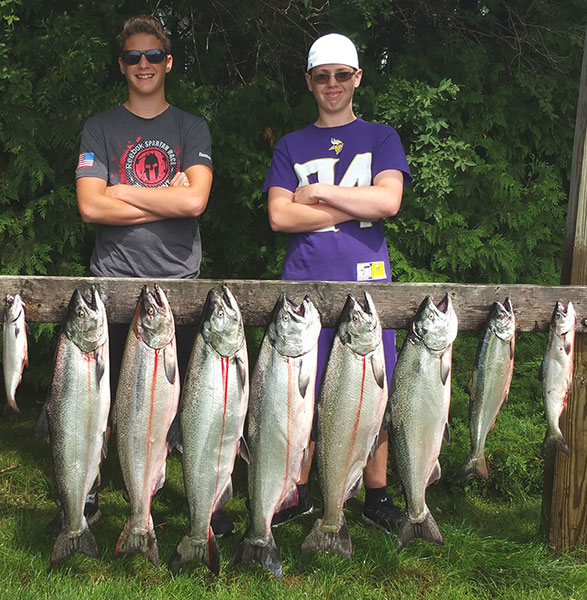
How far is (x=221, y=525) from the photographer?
156 inches

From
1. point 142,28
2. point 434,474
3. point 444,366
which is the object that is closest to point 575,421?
point 434,474

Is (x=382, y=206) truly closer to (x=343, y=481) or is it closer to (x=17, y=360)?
(x=343, y=481)

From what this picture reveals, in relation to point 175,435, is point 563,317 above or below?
above

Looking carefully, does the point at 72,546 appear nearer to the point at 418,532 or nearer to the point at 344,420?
the point at 344,420

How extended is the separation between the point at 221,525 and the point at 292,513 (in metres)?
0.44

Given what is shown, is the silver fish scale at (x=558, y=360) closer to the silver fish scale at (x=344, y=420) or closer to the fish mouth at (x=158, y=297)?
the silver fish scale at (x=344, y=420)

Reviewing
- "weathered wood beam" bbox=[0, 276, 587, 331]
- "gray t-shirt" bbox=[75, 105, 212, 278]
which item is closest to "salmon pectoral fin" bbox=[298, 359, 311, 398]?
"weathered wood beam" bbox=[0, 276, 587, 331]

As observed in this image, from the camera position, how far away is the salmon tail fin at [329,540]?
10.1 feet

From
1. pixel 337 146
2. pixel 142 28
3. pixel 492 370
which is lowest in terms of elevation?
pixel 492 370

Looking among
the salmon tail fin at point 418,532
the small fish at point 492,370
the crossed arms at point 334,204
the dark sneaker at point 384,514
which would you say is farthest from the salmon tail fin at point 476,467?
the crossed arms at point 334,204

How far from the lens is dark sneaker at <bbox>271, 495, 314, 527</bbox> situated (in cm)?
403

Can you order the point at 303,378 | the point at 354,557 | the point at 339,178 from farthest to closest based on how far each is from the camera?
the point at 354,557 < the point at 339,178 < the point at 303,378

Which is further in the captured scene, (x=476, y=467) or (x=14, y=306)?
(x=476, y=467)

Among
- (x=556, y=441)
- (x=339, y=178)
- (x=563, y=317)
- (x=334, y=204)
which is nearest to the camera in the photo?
(x=563, y=317)
